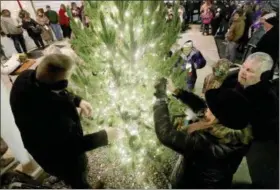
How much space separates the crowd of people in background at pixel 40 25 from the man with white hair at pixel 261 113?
204 centimetres

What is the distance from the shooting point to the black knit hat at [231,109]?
158 cm

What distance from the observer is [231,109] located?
1.58 metres

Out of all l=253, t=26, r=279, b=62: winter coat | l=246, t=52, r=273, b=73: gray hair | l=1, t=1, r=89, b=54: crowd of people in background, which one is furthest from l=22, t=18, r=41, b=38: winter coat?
l=253, t=26, r=279, b=62: winter coat

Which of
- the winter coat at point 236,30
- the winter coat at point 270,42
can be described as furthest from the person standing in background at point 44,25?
the winter coat at point 270,42

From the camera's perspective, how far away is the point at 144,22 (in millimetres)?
2277

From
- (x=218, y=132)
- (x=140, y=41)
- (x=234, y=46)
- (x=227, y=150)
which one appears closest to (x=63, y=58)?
(x=140, y=41)

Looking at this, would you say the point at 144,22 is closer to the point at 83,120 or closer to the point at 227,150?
the point at 227,150

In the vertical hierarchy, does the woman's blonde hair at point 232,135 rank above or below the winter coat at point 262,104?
above

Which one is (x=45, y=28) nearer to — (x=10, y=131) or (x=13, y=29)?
(x=13, y=29)

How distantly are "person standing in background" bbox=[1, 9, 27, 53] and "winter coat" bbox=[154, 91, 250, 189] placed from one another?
1.89 m

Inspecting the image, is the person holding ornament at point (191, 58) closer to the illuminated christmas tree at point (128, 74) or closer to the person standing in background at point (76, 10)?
the illuminated christmas tree at point (128, 74)

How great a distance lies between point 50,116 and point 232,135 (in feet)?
5.00

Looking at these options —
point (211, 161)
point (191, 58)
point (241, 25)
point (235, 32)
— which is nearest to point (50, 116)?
point (211, 161)

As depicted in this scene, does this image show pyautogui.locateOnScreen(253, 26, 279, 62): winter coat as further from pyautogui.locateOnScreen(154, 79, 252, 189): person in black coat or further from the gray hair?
pyautogui.locateOnScreen(154, 79, 252, 189): person in black coat
